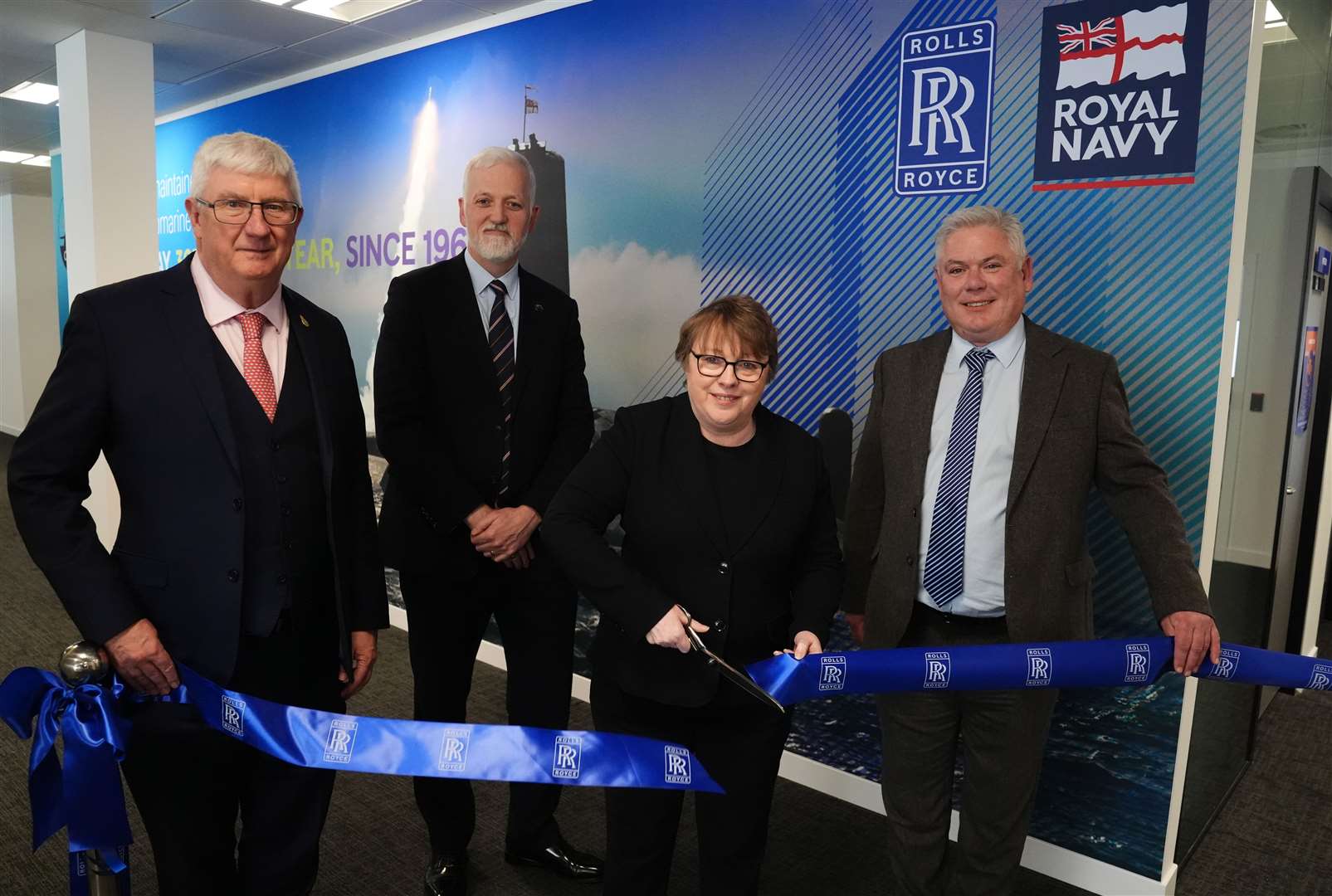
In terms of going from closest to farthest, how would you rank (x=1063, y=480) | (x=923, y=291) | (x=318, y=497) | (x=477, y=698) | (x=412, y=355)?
(x=318, y=497) < (x=1063, y=480) < (x=412, y=355) < (x=923, y=291) < (x=477, y=698)

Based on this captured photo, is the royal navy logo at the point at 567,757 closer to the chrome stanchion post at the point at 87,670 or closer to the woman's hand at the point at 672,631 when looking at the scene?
the woman's hand at the point at 672,631

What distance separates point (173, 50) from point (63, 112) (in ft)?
3.02

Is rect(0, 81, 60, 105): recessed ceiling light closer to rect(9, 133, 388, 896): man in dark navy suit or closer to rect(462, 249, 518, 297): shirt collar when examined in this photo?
rect(462, 249, 518, 297): shirt collar

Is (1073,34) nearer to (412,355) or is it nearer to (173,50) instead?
(412,355)

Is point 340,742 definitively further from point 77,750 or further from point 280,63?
point 280,63

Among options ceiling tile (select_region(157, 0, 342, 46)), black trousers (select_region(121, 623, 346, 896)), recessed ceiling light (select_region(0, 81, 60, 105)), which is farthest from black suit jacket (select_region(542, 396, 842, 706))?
recessed ceiling light (select_region(0, 81, 60, 105))

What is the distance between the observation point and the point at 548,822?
290cm

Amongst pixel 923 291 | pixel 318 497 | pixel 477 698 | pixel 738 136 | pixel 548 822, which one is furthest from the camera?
pixel 477 698

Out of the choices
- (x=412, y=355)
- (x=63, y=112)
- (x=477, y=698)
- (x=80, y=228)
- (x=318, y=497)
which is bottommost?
(x=477, y=698)

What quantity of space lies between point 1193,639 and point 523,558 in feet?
5.70

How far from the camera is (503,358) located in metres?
2.75

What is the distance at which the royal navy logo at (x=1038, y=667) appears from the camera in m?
2.11

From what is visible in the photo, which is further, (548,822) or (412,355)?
(548,822)

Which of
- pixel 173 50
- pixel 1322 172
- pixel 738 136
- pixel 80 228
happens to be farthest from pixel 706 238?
pixel 80 228
